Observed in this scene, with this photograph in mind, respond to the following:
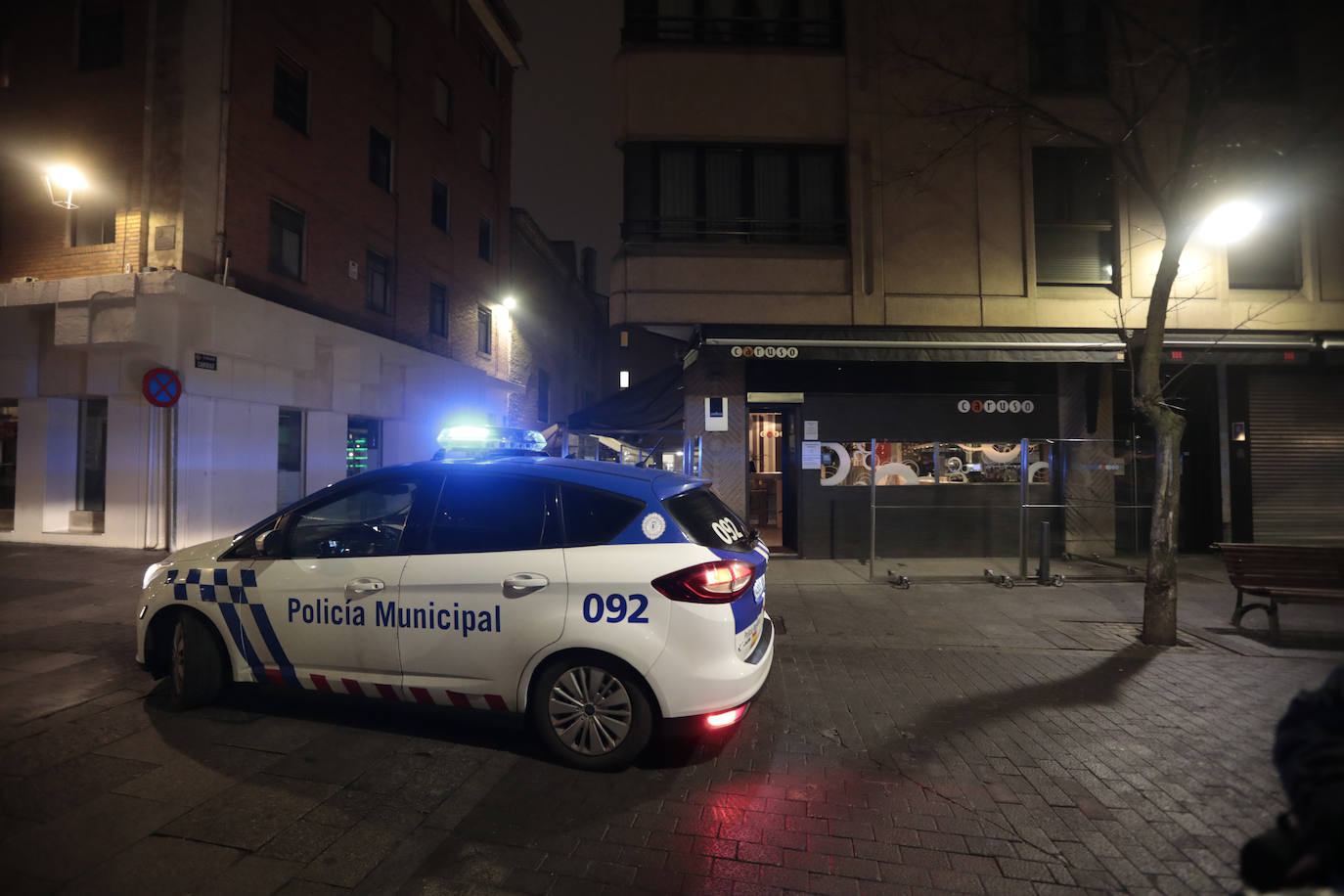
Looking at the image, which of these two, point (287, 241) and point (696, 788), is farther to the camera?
point (287, 241)

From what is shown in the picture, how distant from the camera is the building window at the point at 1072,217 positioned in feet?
37.6

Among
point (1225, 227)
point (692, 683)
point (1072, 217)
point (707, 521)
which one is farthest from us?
point (1072, 217)

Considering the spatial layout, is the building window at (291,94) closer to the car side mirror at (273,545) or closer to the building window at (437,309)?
the building window at (437,309)

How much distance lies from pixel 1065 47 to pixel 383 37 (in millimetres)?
16698

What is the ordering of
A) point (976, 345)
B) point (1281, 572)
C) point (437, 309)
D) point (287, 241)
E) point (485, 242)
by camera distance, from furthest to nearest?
1. point (485, 242)
2. point (437, 309)
3. point (287, 241)
4. point (976, 345)
5. point (1281, 572)

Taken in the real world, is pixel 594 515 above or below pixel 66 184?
below

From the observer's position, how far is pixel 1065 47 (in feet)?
37.7

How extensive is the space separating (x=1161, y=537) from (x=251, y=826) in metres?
7.61

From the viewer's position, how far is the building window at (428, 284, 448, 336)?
2016cm

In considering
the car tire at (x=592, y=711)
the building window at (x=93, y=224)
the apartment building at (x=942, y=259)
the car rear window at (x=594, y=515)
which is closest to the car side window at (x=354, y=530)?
the car rear window at (x=594, y=515)

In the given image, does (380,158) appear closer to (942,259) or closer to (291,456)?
(291,456)

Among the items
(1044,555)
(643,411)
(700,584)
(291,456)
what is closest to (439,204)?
(291,456)

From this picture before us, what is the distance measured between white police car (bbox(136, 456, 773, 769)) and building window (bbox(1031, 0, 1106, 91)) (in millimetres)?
11780

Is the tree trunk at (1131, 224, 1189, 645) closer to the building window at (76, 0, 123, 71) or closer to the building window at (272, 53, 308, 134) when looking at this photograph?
the building window at (272, 53, 308, 134)
